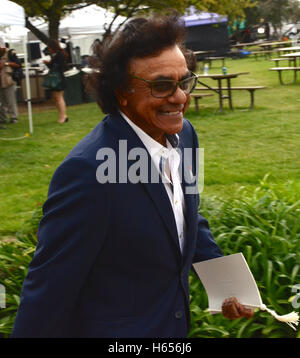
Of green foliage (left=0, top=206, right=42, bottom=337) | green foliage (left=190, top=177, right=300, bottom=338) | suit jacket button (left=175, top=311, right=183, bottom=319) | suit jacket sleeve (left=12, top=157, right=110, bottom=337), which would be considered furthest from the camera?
green foliage (left=0, top=206, right=42, bottom=337)

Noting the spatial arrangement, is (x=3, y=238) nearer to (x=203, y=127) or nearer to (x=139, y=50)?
(x=139, y=50)

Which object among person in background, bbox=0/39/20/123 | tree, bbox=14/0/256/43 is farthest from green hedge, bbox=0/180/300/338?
tree, bbox=14/0/256/43

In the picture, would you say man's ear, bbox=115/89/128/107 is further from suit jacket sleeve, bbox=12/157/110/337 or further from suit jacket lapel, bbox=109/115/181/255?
suit jacket sleeve, bbox=12/157/110/337

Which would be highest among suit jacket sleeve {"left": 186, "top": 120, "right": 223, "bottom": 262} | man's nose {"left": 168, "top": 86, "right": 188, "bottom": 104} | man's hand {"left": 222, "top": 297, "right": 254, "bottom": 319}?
man's nose {"left": 168, "top": 86, "right": 188, "bottom": 104}


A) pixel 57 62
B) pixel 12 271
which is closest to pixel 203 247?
pixel 12 271

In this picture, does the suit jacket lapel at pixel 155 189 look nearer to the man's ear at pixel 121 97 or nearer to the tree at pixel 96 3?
the man's ear at pixel 121 97

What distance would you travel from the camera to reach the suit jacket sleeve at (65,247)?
163 centimetres

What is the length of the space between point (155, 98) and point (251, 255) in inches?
89.8

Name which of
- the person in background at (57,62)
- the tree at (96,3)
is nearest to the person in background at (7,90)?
the person in background at (57,62)

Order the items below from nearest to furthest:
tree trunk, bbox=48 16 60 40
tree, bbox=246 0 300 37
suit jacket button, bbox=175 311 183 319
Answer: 1. suit jacket button, bbox=175 311 183 319
2. tree trunk, bbox=48 16 60 40
3. tree, bbox=246 0 300 37

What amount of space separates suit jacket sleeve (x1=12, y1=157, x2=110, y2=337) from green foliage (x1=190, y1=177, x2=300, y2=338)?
1639 mm

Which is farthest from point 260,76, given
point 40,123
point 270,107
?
point 40,123

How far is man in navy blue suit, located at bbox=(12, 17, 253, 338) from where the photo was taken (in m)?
1.65

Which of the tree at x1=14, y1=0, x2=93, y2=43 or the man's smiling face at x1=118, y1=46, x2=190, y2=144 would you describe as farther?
the tree at x1=14, y1=0, x2=93, y2=43
